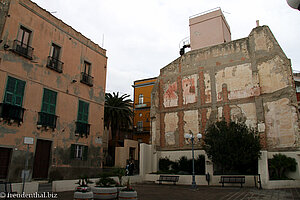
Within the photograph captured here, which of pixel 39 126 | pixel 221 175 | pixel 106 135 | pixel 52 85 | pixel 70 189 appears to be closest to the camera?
pixel 70 189

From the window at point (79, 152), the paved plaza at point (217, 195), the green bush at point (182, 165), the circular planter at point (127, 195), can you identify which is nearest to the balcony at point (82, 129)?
the window at point (79, 152)

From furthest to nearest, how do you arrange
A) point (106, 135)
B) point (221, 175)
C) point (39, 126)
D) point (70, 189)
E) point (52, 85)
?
1. point (106, 135)
2. point (221, 175)
3. point (52, 85)
4. point (39, 126)
5. point (70, 189)

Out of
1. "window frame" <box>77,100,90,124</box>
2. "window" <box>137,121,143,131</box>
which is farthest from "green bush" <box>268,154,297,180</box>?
"window" <box>137,121,143,131</box>

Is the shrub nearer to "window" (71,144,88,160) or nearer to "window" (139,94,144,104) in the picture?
"window" (71,144,88,160)

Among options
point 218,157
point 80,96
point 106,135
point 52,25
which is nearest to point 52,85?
point 80,96

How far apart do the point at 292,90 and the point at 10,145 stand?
22.2 meters

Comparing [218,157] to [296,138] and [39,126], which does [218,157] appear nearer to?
[296,138]

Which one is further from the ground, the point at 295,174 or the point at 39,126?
the point at 39,126

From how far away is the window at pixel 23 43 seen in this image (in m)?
16.4

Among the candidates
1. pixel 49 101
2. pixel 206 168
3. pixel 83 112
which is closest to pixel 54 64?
pixel 49 101

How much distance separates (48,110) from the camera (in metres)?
18.2

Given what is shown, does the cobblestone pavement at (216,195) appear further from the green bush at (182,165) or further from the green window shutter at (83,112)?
the green window shutter at (83,112)

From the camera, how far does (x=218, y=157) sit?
64.3 feet

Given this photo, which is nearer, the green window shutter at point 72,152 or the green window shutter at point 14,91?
the green window shutter at point 14,91
